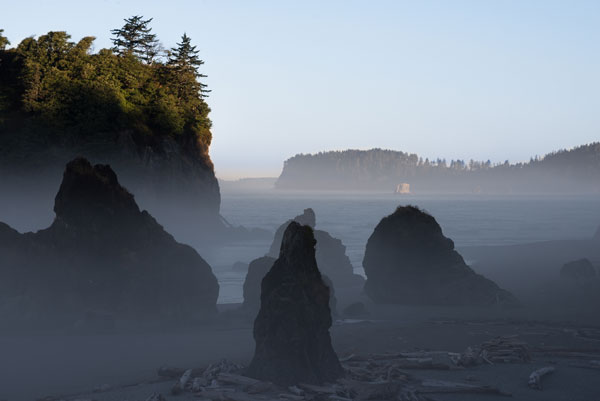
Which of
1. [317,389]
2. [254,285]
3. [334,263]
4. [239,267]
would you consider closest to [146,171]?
[239,267]

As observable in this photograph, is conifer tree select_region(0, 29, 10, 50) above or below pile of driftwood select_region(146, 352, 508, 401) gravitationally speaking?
above

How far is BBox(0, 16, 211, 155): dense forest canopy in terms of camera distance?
65.9m

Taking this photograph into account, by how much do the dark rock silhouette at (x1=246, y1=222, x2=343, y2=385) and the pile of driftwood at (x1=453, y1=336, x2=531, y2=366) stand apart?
210 inches

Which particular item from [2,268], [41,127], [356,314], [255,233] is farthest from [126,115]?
[356,314]

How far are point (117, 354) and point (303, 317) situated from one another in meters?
10.5

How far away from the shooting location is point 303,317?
18.5 m

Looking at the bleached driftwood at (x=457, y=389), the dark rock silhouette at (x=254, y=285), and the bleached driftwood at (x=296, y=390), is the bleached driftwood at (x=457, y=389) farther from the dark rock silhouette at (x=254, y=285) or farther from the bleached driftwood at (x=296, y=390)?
the dark rock silhouette at (x=254, y=285)

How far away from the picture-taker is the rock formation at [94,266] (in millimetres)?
29422

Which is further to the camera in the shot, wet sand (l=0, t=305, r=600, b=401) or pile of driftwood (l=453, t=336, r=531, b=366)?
pile of driftwood (l=453, t=336, r=531, b=366)

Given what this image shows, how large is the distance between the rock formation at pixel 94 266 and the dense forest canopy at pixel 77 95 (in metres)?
39.7

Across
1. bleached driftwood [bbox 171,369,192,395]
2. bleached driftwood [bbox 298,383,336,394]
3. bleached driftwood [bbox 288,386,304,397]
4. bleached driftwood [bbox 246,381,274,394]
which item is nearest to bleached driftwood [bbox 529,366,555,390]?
bleached driftwood [bbox 298,383,336,394]

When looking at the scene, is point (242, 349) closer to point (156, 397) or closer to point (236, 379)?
point (236, 379)

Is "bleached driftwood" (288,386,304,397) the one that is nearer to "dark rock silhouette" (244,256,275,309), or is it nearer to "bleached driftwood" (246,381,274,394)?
"bleached driftwood" (246,381,274,394)

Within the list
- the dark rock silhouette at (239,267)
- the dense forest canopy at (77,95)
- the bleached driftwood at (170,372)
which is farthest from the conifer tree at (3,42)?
the bleached driftwood at (170,372)
